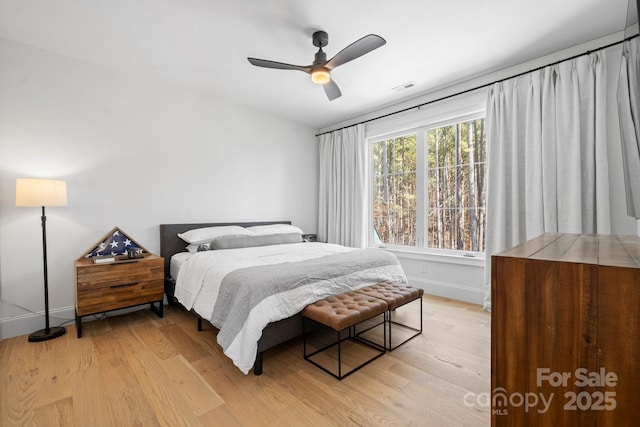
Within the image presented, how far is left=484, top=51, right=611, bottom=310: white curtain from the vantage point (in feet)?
8.08

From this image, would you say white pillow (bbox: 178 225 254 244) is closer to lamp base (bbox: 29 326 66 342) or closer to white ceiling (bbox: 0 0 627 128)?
lamp base (bbox: 29 326 66 342)

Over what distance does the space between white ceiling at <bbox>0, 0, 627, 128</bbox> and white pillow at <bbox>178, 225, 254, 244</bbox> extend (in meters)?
1.79

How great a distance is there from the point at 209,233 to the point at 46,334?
165cm

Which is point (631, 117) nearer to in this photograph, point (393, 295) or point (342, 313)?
point (393, 295)

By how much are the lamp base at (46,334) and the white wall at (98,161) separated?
0.18 metres

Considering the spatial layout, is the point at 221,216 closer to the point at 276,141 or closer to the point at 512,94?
the point at 276,141

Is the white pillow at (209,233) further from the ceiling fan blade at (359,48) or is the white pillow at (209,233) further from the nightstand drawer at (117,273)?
the ceiling fan blade at (359,48)

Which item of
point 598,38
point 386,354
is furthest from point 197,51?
point 598,38

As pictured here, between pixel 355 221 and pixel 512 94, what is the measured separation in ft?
8.28

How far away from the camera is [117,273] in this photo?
2588mm

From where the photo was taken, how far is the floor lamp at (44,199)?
7.52ft

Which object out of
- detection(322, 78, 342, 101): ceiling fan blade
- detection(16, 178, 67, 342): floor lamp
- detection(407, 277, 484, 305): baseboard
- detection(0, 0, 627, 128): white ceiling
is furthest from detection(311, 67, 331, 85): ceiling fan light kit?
detection(407, 277, 484, 305): baseboard

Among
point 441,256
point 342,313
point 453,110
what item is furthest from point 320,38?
point 441,256

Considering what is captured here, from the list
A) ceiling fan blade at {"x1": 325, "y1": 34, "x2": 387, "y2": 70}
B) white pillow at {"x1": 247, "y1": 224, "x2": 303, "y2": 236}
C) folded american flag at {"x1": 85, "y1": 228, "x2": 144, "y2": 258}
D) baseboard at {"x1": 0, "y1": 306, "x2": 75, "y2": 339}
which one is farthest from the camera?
white pillow at {"x1": 247, "y1": 224, "x2": 303, "y2": 236}
